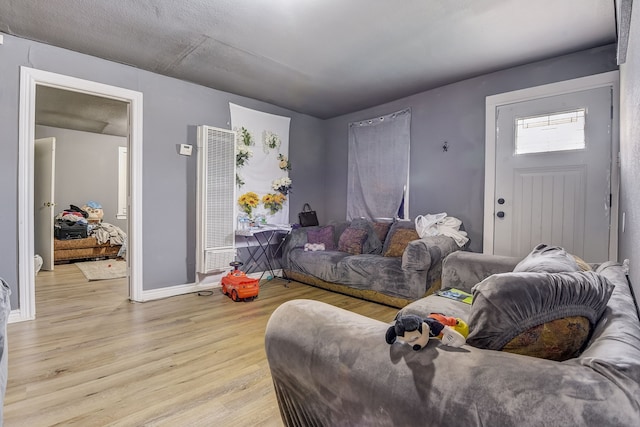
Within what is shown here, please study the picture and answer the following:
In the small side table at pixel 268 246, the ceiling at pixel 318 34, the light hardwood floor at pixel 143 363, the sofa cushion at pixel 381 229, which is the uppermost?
the ceiling at pixel 318 34

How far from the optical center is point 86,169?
6.53 m

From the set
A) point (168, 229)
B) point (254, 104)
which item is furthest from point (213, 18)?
point (168, 229)

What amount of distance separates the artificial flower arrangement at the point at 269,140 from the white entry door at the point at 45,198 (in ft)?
10.8

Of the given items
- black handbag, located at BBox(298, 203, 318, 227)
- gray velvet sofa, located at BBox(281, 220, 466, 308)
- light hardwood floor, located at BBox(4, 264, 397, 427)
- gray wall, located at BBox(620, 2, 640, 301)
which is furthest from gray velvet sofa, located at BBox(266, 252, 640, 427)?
black handbag, located at BBox(298, 203, 318, 227)

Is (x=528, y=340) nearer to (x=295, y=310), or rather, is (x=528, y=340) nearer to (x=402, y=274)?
(x=295, y=310)

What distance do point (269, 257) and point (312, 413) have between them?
350cm

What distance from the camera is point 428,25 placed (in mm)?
2461

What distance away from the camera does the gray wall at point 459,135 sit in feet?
10.2

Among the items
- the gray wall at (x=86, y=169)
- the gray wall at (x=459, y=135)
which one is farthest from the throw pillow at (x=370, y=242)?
the gray wall at (x=86, y=169)

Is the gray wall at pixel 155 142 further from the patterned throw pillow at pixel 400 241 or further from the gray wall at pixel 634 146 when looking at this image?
the gray wall at pixel 634 146

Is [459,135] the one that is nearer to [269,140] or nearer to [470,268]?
[470,268]

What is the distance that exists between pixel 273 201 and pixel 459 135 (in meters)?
2.51

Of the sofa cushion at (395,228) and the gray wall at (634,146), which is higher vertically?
the gray wall at (634,146)

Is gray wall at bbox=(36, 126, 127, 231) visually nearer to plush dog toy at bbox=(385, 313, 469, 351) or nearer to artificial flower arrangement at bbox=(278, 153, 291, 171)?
artificial flower arrangement at bbox=(278, 153, 291, 171)
